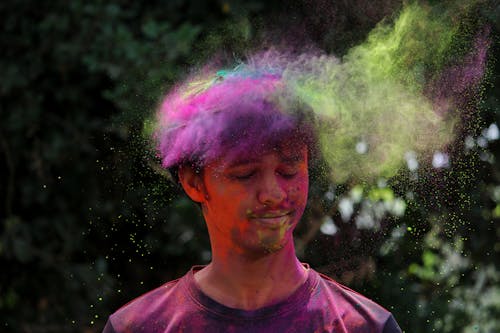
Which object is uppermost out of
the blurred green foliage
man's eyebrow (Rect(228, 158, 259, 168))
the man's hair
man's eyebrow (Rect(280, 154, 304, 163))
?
the man's hair

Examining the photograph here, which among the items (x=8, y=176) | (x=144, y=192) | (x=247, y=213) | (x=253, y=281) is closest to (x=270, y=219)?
(x=247, y=213)

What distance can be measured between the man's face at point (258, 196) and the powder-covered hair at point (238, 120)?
0.03m

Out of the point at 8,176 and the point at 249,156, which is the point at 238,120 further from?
the point at 8,176

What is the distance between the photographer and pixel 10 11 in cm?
398

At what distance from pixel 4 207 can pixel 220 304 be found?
2313mm

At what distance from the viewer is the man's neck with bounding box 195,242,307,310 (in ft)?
6.46

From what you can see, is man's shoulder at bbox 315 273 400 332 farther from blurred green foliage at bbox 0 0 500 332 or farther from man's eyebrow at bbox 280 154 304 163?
blurred green foliage at bbox 0 0 500 332

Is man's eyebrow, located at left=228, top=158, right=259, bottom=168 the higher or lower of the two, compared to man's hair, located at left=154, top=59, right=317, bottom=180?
lower

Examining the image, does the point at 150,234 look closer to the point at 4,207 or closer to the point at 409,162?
the point at 4,207

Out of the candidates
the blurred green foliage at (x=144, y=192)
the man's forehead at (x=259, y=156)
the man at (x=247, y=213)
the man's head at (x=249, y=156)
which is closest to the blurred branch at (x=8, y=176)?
the blurred green foliage at (x=144, y=192)

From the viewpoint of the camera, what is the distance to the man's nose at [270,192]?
1.87 metres

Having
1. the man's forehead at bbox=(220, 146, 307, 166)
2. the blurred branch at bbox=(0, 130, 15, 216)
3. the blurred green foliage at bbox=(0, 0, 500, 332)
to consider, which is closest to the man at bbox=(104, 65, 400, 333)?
the man's forehead at bbox=(220, 146, 307, 166)

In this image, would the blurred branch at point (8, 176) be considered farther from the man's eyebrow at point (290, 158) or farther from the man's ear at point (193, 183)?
the man's eyebrow at point (290, 158)

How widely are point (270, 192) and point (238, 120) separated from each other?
0.15 meters
